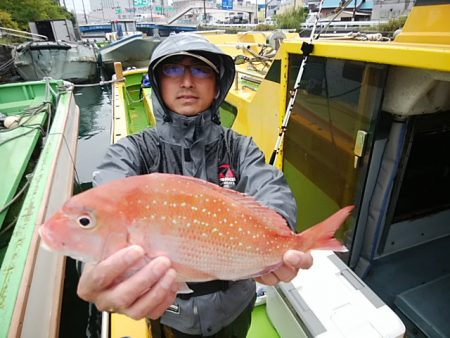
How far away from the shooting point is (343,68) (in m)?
2.51

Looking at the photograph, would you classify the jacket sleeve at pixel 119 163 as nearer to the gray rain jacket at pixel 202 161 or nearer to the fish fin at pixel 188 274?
the gray rain jacket at pixel 202 161

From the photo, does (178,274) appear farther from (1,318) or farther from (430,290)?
(430,290)

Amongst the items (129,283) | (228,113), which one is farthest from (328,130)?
(228,113)

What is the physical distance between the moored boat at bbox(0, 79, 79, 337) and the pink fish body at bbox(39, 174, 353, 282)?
4.91ft

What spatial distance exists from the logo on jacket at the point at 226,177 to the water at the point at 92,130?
251 inches

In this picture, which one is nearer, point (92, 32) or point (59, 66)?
point (59, 66)

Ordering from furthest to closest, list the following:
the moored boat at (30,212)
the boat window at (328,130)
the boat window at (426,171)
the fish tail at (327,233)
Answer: the boat window at (426,171), the boat window at (328,130), the moored boat at (30,212), the fish tail at (327,233)

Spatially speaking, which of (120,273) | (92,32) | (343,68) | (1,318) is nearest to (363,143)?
(343,68)

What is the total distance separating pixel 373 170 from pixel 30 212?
3553mm

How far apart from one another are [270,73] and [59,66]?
20807 millimetres

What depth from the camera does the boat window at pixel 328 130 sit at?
239cm

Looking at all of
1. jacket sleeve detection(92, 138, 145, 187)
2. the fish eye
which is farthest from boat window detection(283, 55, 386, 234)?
the fish eye

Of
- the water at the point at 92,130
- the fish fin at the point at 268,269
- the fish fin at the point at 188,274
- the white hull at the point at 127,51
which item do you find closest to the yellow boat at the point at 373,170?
the fish fin at the point at 268,269

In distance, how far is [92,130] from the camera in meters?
12.0
